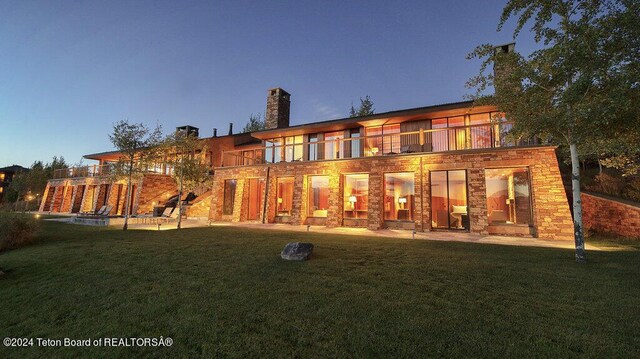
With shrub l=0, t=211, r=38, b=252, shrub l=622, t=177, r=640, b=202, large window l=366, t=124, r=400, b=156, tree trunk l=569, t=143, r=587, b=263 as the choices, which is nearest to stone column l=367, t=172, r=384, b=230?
large window l=366, t=124, r=400, b=156

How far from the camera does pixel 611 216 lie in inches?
446

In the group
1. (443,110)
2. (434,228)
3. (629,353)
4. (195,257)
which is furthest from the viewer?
(443,110)

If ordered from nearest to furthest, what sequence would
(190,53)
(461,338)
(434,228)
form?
(461,338)
(434,228)
(190,53)

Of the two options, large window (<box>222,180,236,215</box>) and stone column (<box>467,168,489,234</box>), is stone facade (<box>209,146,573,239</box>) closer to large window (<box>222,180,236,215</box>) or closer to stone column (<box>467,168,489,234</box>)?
stone column (<box>467,168,489,234</box>)

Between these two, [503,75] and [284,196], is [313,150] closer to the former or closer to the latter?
[284,196]

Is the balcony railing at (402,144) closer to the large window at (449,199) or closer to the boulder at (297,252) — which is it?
the large window at (449,199)

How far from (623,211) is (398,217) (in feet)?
30.2

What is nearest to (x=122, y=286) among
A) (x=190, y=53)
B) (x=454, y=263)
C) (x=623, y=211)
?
(x=454, y=263)

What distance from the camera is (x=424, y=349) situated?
262cm

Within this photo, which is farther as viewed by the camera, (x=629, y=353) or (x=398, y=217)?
(x=398, y=217)

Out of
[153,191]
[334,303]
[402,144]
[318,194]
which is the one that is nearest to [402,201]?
[402,144]

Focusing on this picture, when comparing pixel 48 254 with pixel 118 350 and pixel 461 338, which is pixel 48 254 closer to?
pixel 118 350

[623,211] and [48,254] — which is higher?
[623,211]

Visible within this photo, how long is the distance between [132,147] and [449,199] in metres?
16.7
